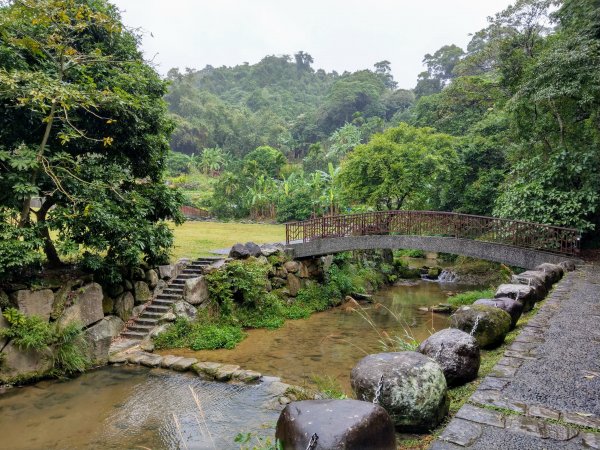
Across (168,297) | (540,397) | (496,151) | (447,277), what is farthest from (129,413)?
(496,151)

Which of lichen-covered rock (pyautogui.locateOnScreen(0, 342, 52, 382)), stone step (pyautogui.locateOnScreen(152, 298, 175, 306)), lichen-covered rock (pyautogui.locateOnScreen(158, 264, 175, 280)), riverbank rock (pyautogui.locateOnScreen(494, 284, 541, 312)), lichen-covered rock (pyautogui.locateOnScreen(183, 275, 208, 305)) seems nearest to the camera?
riverbank rock (pyautogui.locateOnScreen(494, 284, 541, 312))

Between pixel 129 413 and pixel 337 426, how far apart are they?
Answer: 5012 millimetres

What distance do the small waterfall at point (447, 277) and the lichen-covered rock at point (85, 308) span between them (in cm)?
1422

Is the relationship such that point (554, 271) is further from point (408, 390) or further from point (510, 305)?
point (408, 390)

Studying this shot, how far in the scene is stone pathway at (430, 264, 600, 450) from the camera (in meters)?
3.03

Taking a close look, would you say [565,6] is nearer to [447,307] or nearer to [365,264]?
[447,307]

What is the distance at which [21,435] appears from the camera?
5.84 meters

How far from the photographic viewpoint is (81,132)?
26.5ft

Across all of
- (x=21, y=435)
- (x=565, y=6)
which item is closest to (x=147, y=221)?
(x=21, y=435)

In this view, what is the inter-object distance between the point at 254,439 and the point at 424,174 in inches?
528

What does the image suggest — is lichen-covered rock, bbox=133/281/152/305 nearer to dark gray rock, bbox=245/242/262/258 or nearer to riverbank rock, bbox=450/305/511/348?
dark gray rock, bbox=245/242/262/258

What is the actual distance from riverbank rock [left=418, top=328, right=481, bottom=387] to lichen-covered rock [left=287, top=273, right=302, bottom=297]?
9.57 meters

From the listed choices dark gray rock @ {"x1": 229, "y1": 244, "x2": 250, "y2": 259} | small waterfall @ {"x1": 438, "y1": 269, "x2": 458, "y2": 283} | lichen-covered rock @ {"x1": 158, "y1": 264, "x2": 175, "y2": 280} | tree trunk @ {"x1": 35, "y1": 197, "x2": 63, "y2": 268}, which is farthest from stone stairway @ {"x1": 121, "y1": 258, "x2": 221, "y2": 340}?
small waterfall @ {"x1": 438, "y1": 269, "x2": 458, "y2": 283}

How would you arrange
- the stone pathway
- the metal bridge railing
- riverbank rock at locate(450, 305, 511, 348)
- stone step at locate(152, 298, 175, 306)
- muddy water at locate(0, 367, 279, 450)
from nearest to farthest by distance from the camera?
the stone pathway
riverbank rock at locate(450, 305, 511, 348)
muddy water at locate(0, 367, 279, 450)
stone step at locate(152, 298, 175, 306)
the metal bridge railing
